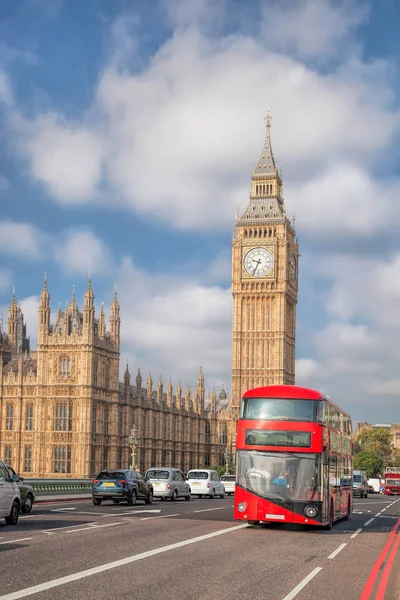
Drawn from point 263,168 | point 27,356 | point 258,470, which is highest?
point 263,168

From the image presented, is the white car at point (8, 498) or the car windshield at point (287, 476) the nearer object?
the white car at point (8, 498)

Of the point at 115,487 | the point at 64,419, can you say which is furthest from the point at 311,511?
the point at 64,419

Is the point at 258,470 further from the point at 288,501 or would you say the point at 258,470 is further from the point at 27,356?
the point at 27,356

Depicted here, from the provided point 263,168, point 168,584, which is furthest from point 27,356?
point 168,584

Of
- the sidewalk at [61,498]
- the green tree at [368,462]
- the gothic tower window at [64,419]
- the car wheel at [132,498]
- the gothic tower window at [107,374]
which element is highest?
the gothic tower window at [107,374]

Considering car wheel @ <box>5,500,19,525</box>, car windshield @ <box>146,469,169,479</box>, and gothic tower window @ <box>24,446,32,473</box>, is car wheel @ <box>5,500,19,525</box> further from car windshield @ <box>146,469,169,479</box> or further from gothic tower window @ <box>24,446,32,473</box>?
gothic tower window @ <box>24,446,32,473</box>

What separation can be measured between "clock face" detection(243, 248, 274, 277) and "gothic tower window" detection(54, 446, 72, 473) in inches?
1767

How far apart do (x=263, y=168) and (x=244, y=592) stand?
10783 cm

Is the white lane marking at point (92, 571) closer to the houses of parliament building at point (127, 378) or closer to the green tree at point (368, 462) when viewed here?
the houses of parliament building at point (127, 378)

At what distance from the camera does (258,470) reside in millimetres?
23250

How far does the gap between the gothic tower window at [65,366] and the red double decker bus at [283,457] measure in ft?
165

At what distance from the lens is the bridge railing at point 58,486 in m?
42.3

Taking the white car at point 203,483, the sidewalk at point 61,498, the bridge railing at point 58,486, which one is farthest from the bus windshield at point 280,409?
the white car at point 203,483

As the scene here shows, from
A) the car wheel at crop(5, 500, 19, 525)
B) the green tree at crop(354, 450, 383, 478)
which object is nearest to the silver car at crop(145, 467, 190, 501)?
the car wheel at crop(5, 500, 19, 525)
